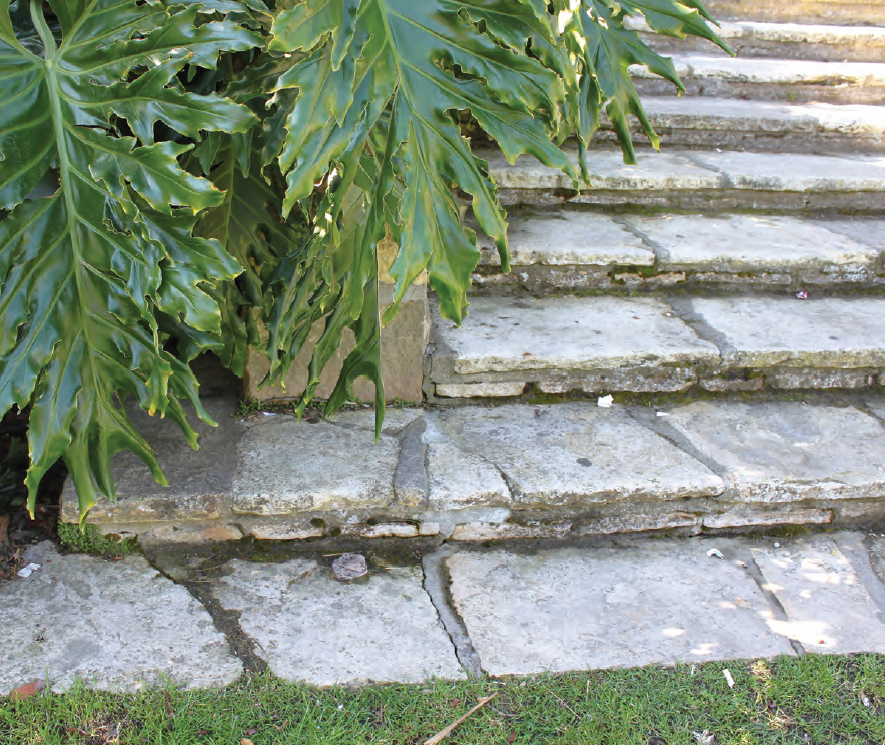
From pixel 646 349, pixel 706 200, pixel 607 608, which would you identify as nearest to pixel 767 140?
pixel 706 200

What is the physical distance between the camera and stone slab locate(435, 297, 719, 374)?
7.75ft

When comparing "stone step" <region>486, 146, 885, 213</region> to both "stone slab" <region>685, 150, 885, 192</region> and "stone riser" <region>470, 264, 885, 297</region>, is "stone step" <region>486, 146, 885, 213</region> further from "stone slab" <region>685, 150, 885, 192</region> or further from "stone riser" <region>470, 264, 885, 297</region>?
"stone riser" <region>470, 264, 885, 297</region>

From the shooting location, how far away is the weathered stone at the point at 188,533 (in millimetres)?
1981

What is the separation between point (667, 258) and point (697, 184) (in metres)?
0.52

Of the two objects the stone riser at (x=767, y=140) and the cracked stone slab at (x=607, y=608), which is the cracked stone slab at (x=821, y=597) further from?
the stone riser at (x=767, y=140)

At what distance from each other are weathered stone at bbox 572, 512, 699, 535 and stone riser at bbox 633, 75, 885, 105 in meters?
2.49

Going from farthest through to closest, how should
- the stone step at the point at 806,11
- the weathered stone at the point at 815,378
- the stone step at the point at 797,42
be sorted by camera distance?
the stone step at the point at 806,11, the stone step at the point at 797,42, the weathered stone at the point at 815,378

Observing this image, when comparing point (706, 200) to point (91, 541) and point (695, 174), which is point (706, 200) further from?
point (91, 541)

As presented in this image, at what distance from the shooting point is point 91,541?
196 centimetres

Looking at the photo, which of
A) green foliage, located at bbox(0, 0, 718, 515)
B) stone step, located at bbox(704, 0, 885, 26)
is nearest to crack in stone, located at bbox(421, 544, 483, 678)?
green foliage, located at bbox(0, 0, 718, 515)

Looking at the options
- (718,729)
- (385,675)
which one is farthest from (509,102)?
(718,729)

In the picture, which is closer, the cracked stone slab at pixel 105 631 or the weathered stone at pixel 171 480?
the cracked stone slab at pixel 105 631

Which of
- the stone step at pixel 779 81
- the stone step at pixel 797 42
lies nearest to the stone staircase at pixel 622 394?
the stone step at pixel 779 81

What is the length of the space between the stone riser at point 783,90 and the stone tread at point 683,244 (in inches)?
47.2
